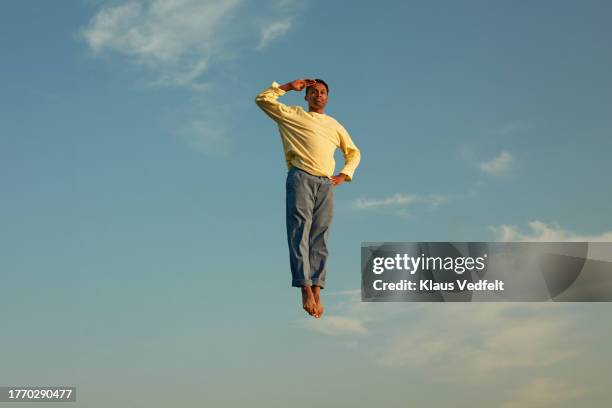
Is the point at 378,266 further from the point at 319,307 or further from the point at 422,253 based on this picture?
the point at 319,307

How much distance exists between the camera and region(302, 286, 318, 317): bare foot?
39.9ft

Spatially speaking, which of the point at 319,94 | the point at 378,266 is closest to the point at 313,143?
the point at 319,94

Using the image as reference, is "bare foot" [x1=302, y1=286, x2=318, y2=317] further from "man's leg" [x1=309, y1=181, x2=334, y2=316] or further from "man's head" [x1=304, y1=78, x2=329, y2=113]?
"man's head" [x1=304, y1=78, x2=329, y2=113]

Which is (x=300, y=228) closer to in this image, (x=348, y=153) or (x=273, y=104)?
(x=348, y=153)

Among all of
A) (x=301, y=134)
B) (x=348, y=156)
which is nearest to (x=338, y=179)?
(x=348, y=156)

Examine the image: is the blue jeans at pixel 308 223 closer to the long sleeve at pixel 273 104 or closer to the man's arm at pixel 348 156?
the man's arm at pixel 348 156

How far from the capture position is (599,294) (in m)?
16.0

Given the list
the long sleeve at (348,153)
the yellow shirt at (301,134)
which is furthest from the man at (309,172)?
the long sleeve at (348,153)

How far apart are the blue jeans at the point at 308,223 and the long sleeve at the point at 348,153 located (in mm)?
476

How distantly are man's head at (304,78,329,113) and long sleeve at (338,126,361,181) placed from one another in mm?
540

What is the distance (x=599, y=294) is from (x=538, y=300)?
1418 millimetres

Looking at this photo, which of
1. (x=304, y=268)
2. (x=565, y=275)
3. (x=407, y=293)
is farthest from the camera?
(x=565, y=275)

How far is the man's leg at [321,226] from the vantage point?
41.2 feet

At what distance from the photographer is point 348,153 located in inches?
522
